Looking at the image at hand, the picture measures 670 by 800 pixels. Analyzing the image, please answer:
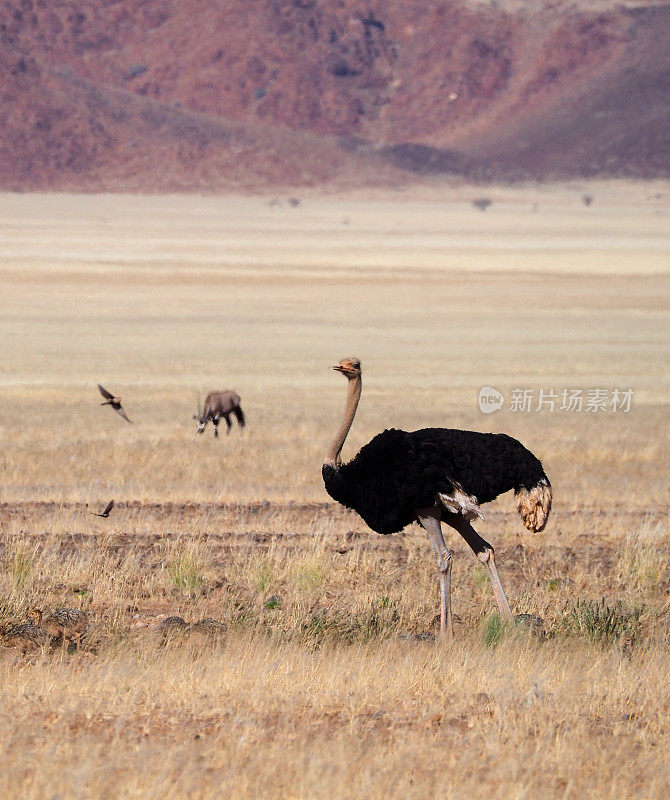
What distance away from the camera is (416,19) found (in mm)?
172375

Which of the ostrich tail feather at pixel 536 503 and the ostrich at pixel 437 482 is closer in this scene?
the ostrich at pixel 437 482

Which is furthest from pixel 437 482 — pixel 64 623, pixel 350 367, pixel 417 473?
pixel 64 623

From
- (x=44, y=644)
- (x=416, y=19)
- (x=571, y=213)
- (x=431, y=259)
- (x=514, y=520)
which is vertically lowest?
(x=44, y=644)

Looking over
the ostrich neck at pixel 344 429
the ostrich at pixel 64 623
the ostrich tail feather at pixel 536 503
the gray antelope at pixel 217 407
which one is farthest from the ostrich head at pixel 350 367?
the gray antelope at pixel 217 407

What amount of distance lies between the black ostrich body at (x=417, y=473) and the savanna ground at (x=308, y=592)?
66 cm

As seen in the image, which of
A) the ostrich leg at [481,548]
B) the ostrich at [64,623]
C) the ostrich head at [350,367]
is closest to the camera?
the ostrich at [64,623]

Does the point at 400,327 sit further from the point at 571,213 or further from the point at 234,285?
the point at 571,213

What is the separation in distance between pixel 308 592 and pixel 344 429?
1.26 meters

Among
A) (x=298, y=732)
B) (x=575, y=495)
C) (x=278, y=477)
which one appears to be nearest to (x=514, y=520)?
(x=575, y=495)

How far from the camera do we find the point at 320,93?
156 metres

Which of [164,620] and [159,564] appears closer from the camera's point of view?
[164,620]

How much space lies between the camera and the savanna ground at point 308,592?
18.4 ft

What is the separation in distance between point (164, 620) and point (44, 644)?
3.04ft

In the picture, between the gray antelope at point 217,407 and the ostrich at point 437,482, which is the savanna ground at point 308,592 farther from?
the ostrich at point 437,482
